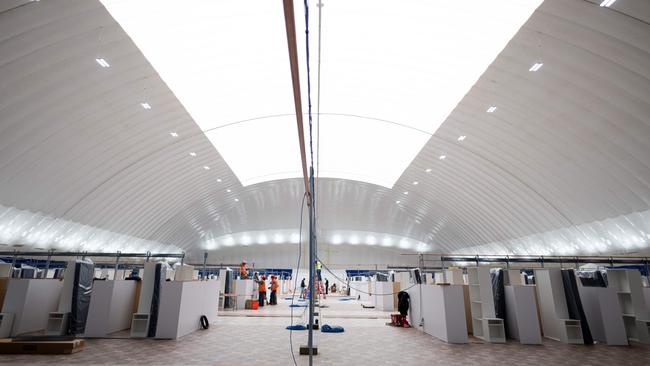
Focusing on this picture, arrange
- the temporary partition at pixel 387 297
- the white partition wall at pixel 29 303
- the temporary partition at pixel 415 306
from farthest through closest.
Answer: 1. the temporary partition at pixel 387 297
2. the temporary partition at pixel 415 306
3. the white partition wall at pixel 29 303

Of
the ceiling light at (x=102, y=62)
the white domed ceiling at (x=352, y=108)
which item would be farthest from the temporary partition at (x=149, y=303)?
the white domed ceiling at (x=352, y=108)

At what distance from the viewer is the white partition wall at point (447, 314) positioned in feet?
36.2

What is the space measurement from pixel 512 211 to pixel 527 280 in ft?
16.8

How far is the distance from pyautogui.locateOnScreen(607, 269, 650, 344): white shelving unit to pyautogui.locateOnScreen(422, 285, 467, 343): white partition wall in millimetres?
5257

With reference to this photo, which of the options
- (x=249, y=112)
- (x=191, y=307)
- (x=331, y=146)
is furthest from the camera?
(x=331, y=146)

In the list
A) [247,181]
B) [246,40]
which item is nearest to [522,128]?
[246,40]

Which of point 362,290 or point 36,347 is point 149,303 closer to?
point 36,347

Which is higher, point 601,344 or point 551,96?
point 551,96

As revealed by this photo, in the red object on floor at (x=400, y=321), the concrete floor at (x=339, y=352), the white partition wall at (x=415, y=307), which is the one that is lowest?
the concrete floor at (x=339, y=352)

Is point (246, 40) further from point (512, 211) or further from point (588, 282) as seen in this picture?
point (512, 211)

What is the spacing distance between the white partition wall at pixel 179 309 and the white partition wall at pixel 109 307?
1840 millimetres

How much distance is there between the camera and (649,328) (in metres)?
11.6

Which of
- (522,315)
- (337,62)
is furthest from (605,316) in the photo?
(337,62)

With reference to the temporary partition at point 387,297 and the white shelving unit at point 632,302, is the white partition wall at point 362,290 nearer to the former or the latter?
the temporary partition at point 387,297
